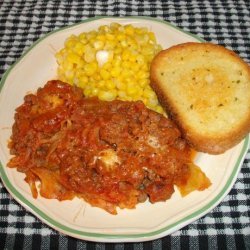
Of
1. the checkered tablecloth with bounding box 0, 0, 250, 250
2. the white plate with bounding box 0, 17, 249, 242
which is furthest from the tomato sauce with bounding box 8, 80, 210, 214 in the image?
the checkered tablecloth with bounding box 0, 0, 250, 250

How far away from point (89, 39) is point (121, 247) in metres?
2.36

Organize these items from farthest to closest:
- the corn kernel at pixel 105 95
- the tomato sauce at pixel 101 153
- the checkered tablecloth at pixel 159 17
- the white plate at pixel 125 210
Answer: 1. the corn kernel at pixel 105 95
2. the checkered tablecloth at pixel 159 17
3. the tomato sauce at pixel 101 153
4. the white plate at pixel 125 210

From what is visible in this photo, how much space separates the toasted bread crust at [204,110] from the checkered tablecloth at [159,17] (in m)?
0.53

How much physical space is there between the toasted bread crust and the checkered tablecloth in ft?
1.72

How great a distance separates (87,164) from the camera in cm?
367

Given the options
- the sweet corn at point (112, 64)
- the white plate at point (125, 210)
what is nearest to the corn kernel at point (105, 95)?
the sweet corn at point (112, 64)

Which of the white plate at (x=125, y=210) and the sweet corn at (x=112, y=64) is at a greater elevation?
the sweet corn at (x=112, y=64)

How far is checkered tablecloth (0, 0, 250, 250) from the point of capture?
3855 millimetres

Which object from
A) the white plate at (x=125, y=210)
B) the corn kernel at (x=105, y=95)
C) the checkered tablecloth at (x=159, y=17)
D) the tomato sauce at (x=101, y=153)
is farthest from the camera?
the corn kernel at (x=105, y=95)

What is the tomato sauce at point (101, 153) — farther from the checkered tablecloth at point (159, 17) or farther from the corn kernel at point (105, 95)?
the checkered tablecloth at point (159, 17)

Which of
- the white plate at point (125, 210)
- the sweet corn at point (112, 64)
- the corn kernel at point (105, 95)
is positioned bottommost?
the white plate at point (125, 210)

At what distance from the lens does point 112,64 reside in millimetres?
4488

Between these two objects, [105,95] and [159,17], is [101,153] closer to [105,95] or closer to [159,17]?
[105,95]

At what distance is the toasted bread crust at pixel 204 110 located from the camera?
3953 mm
